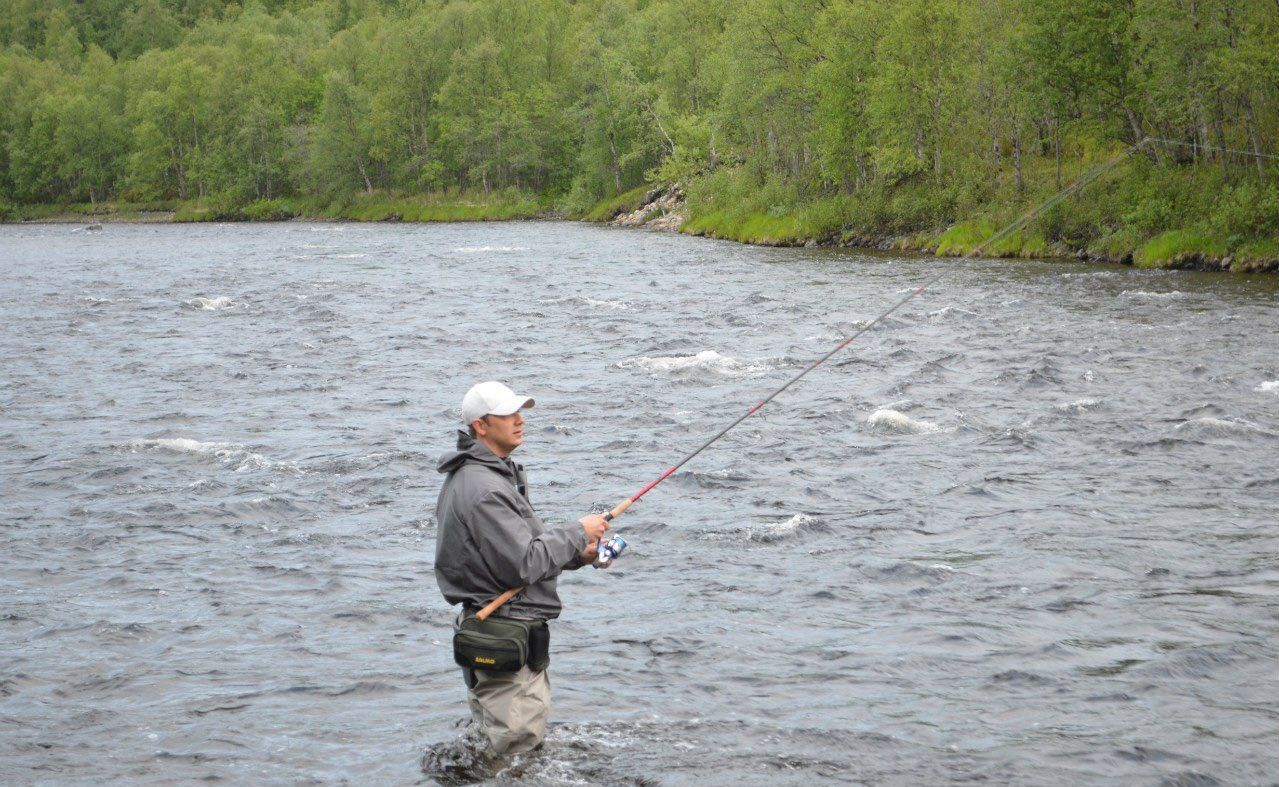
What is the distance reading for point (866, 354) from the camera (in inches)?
869

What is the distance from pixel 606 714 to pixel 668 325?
719 inches

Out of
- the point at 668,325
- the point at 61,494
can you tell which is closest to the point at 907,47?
the point at 668,325

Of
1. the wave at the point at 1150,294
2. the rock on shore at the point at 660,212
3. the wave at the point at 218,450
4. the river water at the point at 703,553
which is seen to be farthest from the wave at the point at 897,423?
the rock on shore at the point at 660,212

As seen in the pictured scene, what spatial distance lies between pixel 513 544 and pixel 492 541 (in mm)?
107

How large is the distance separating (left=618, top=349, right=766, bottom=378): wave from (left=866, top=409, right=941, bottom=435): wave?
153 inches

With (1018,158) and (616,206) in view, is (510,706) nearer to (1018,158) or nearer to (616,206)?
(1018,158)

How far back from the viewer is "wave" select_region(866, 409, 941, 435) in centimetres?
1588

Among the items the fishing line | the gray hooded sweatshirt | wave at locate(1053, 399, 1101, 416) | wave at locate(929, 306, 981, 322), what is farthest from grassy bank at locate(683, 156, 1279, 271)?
the gray hooded sweatshirt

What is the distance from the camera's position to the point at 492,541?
6.47 meters

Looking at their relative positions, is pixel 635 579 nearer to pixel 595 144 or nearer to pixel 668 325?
pixel 668 325

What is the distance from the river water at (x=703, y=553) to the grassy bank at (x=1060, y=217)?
675 cm

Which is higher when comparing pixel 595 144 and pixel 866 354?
pixel 595 144

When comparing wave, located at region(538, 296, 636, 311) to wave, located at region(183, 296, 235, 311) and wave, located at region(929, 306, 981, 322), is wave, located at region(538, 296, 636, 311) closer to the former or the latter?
wave, located at region(929, 306, 981, 322)

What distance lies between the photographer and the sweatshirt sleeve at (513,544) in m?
6.43
